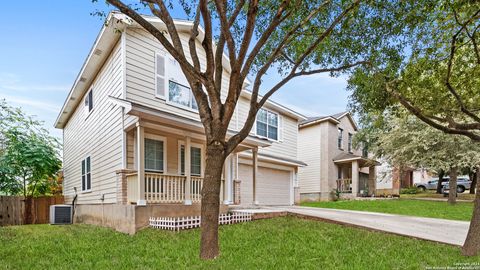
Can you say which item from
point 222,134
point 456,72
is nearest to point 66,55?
point 222,134

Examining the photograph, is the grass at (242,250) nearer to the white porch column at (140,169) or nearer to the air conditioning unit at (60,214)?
the white porch column at (140,169)

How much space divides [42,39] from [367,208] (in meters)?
15.5

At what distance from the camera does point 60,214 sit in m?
13.5

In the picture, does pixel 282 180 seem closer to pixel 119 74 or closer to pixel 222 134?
pixel 119 74

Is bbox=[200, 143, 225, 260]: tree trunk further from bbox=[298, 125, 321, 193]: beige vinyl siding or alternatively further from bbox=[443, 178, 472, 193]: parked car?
bbox=[443, 178, 472, 193]: parked car

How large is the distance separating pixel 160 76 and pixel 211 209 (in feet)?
22.9

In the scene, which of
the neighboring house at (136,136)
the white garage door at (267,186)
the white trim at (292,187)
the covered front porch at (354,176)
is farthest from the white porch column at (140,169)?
the covered front porch at (354,176)

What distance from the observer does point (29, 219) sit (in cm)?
1631

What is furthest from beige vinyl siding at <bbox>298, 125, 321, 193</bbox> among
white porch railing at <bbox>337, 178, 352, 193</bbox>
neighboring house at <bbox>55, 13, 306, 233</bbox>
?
neighboring house at <bbox>55, 13, 306, 233</bbox>

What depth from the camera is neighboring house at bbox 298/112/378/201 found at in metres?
22.9

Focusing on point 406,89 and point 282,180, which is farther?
point 282,180

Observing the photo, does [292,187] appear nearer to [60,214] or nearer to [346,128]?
[346,128]

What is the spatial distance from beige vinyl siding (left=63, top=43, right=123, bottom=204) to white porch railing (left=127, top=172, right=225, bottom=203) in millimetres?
1173

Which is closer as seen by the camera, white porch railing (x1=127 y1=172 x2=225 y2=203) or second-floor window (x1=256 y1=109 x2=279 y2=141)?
white porch railing (x1=127 y1=172 x2=225 y2=203)
